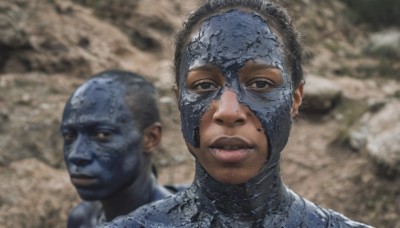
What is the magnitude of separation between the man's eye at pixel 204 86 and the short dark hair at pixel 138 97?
178cm

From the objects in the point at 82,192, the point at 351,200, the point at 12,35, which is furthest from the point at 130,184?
the point at 12,35

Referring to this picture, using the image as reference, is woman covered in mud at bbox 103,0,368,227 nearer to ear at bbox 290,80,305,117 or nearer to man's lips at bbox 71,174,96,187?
ear at bbox 290,80,305,117

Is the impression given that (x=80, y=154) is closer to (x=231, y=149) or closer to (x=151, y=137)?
(x=151, y=137)

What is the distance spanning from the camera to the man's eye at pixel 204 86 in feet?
5.68

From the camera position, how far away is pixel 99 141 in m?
3.35

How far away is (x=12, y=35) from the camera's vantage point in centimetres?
676

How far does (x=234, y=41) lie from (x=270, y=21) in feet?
0.45

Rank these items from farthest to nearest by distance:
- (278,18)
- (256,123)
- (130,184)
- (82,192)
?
(130,184), (82,192), (278,18), (256,123)

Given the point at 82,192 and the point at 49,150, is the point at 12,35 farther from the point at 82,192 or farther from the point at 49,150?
the point at 82,192

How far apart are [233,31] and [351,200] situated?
4.20 m

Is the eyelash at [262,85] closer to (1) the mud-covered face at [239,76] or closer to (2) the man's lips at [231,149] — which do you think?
(1) the mud-covered face at [239,76]

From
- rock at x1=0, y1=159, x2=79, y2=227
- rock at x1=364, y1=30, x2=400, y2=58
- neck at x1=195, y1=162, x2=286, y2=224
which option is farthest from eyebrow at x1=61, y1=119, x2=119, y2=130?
rock at x1=364, y1=30, x2=400, y2=58

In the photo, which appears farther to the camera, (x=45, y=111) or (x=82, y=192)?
(x=45, y=111)

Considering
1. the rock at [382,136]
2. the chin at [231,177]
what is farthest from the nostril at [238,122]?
the rock at [382,136]
